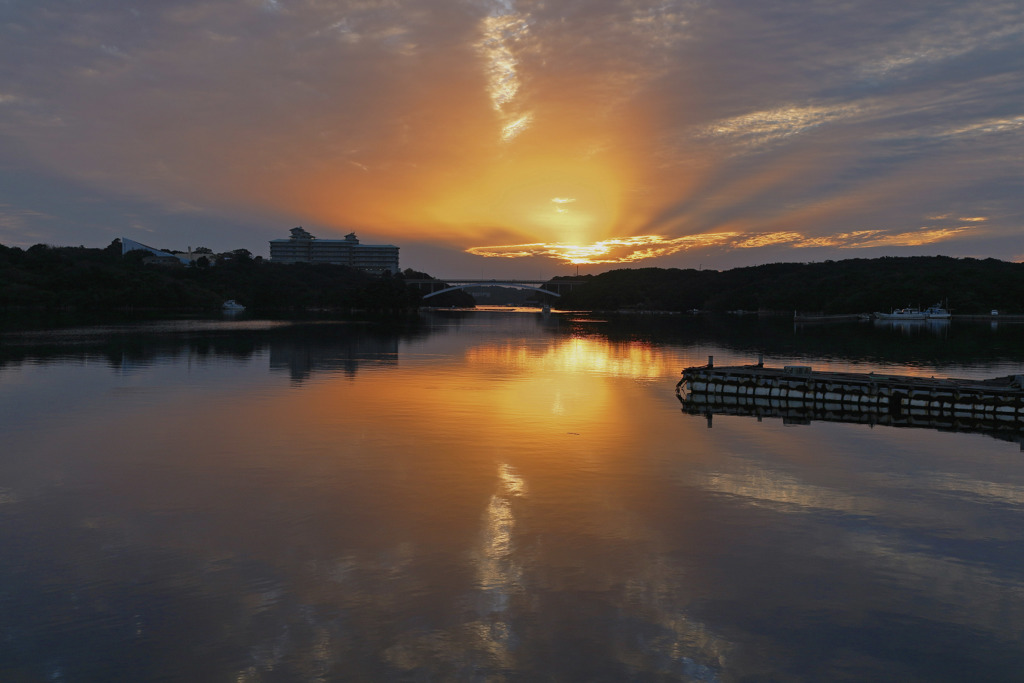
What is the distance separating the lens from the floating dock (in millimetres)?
32625

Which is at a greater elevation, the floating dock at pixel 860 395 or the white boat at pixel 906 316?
the white boat at pixel 906 316

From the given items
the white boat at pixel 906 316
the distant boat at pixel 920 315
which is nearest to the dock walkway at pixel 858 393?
the white boat at pixel 906 316

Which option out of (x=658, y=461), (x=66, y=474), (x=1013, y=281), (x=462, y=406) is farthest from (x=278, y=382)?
(x=1013, y=281)

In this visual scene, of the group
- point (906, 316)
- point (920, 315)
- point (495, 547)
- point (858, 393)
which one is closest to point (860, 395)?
point (858, 393)

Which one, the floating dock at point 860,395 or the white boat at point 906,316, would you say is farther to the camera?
the white boat at point 906,316

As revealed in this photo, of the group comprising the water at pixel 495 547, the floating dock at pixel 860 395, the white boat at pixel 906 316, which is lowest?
the water at pixel 495 547

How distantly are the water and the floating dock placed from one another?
14.2 ft

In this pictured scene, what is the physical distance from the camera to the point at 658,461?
23.1m

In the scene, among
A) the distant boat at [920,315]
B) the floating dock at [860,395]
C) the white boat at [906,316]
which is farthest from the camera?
the distant boat at [920,315]

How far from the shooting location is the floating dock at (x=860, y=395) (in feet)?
107

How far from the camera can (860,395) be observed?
114ft

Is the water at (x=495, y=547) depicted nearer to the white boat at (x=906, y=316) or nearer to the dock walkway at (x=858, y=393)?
the dock walkway at (x=858, y=393)

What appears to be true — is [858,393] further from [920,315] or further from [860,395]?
[920,315]

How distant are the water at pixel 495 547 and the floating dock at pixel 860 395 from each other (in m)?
4.33
